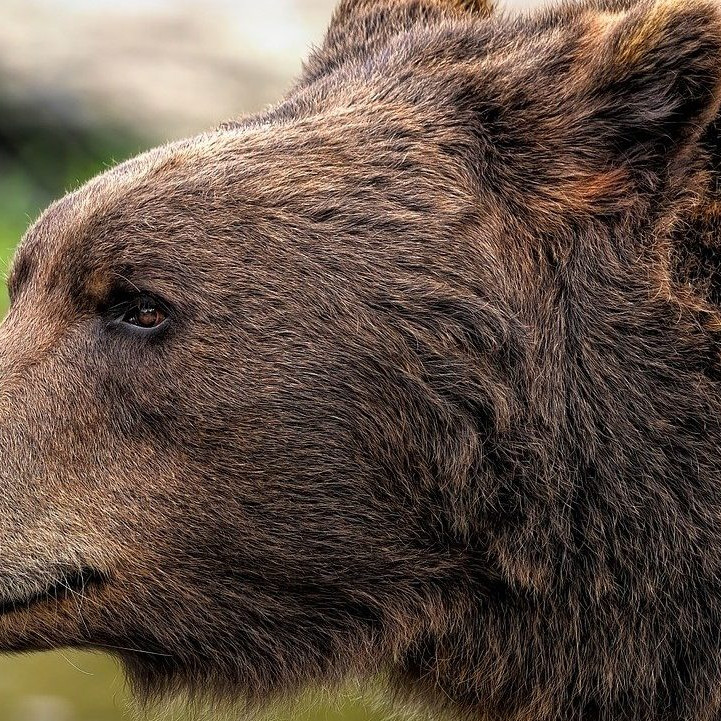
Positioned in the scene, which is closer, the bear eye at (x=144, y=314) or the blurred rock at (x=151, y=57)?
the bear eye at (x=144, y=314)

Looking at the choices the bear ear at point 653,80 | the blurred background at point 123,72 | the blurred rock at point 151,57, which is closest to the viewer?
the bear ear at point 653,80

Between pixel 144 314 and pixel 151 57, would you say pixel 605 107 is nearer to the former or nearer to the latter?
pixel 144 314

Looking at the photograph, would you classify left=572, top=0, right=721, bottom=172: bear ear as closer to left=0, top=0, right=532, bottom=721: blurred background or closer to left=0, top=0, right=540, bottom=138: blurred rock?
left=0, top=0, right=532, bottom=721: blurred background

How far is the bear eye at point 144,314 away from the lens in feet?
12.9

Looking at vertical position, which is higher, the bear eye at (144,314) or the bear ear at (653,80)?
the bear ear at (653,80)

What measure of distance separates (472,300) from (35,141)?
37.6 feet

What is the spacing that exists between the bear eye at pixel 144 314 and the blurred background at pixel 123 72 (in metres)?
10.2

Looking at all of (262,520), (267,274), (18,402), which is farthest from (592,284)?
(18,402)

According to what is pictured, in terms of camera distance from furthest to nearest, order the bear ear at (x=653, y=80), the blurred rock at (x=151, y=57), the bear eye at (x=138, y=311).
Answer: the blurred rock at (x=151, y=57) < the bear eye at (x=138, y=311) < the bear ear at (x=653, y=80)

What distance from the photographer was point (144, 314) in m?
3.95

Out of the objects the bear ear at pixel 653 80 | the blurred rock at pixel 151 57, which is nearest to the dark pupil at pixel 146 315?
the bear ear at pixel 653 80

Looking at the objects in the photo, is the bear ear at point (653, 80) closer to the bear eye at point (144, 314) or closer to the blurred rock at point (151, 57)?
the bear eye at point (144, 314)

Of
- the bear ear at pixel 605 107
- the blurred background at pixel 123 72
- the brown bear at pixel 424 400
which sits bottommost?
the brown bear at pixel 424 400

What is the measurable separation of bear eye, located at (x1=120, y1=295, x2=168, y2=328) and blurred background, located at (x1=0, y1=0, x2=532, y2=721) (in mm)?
10195
